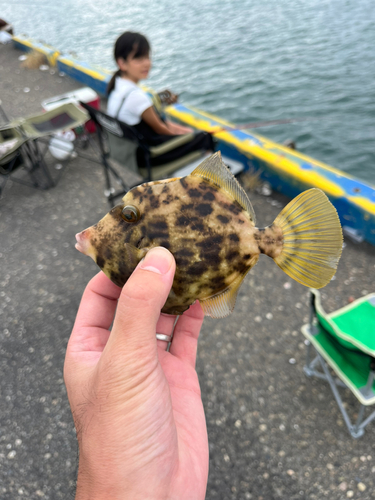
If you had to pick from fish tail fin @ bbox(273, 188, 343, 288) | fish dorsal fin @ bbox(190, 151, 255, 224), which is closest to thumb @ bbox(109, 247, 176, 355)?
fish dorsal fin @ bbox(190, 151, 255, 224)

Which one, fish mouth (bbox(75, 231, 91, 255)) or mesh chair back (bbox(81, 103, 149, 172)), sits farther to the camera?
mesh chair back (bbox(81, 103, 149, 172))

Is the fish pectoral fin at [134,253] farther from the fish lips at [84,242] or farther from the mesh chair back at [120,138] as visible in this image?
the mesh chair back at [120,138]

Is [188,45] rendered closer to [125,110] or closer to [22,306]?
[125,110]

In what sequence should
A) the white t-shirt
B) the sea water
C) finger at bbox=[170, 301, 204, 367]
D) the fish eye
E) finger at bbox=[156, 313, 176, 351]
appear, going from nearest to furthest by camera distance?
the fish eye, finger at bbox=[170, 301, 204, 367], finger at bbox=[156, 313, 176, 351], the white t-shirt, the sea water

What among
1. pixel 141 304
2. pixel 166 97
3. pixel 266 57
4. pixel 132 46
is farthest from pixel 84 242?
pixel 266 57

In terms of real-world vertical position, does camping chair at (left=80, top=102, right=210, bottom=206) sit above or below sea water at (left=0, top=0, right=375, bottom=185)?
above

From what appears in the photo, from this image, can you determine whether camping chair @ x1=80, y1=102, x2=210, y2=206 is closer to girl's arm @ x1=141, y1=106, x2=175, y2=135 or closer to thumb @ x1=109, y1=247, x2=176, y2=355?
girl's arm @ x1=141, y1=106, x2=175, y2=135
